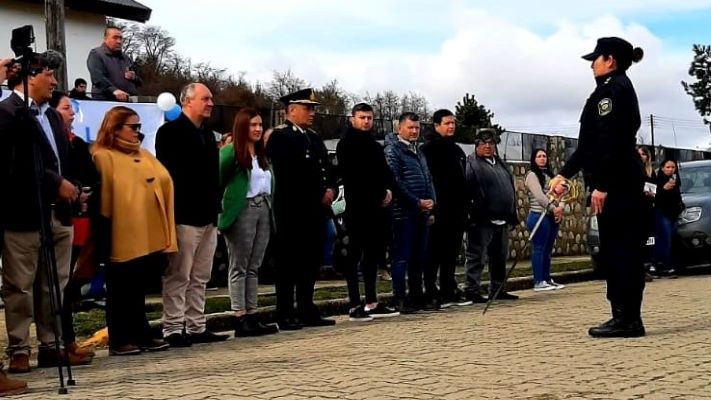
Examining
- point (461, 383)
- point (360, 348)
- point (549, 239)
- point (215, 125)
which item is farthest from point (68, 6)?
point (461, 383)

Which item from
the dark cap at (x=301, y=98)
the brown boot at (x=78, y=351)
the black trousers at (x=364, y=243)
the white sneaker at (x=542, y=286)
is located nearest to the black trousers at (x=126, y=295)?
the brown boot at (x=78, y=351)

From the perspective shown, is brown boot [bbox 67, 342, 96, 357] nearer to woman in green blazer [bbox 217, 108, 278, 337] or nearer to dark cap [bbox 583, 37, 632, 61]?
woman in green blazer [bbox 217, 108, 278, 337]

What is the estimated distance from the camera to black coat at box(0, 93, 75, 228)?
6793 millimetres

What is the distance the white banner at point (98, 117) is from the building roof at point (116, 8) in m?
17.4

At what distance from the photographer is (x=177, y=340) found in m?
8.30

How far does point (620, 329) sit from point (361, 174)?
3.32m

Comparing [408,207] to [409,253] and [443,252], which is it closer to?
[409,253]

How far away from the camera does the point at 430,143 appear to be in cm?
1138

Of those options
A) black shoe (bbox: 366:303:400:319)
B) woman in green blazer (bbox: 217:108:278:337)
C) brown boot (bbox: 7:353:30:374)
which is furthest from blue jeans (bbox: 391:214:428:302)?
brown boot (bbox: 7:353:30:374)

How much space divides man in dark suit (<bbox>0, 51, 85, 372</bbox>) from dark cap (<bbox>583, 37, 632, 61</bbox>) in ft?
13.3

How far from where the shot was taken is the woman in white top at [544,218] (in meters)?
13.2

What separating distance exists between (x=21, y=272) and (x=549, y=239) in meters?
8.05

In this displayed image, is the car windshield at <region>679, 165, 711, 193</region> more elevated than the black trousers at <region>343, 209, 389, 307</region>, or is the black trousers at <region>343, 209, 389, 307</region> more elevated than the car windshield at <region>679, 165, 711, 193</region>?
the car windshield at <region>679, 165, 711, 193</region>

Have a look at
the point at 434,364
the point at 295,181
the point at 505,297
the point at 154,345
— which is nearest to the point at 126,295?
the point at 154,345
